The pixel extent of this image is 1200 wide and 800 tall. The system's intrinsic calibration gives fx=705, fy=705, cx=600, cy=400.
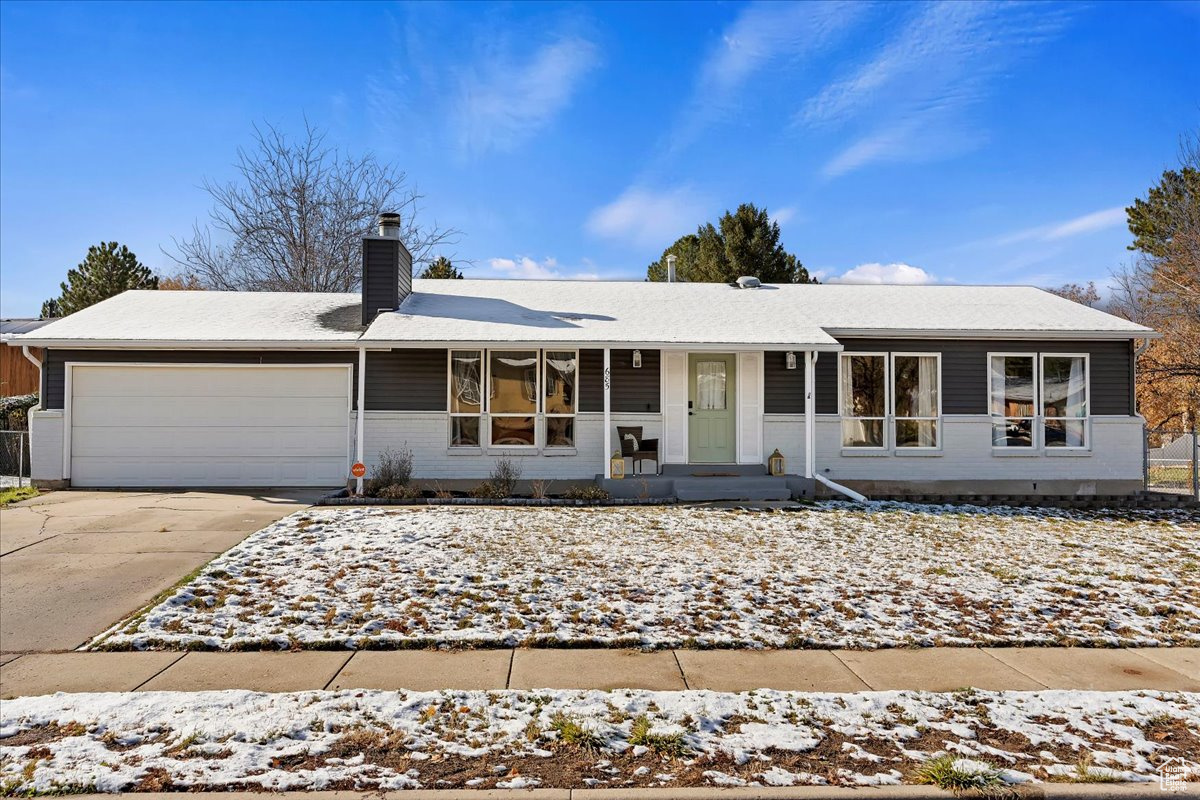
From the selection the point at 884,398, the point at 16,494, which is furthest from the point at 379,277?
the point at 884,398

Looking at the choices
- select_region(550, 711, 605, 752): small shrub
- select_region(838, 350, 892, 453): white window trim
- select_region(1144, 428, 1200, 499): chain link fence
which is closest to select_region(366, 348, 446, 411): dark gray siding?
select_region(838, 350, 892, 453): white window trim

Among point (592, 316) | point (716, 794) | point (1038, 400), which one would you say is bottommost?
point (716, 794)

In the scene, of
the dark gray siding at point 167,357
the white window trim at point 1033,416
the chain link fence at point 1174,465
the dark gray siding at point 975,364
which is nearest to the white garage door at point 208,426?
the dark gray siding at point 167,357

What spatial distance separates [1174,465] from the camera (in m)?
20.3

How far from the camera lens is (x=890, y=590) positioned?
269 inches

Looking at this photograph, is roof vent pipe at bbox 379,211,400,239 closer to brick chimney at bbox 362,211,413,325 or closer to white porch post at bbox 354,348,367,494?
brick chimney at bbox 362,211,413,325

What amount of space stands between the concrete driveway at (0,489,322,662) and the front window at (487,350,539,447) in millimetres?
3468

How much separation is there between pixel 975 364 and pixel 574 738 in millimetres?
12660

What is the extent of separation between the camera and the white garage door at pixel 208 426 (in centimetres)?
1303

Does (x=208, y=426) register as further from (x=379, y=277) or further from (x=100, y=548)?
(x=100, y=548)

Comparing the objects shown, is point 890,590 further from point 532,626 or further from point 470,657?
point 470,657

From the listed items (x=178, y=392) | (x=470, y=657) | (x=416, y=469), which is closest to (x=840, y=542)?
(x=470, y=657)

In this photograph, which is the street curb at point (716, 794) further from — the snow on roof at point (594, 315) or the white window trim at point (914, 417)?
the white window trim at point (914, 417)

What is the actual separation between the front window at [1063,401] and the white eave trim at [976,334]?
670 mm
